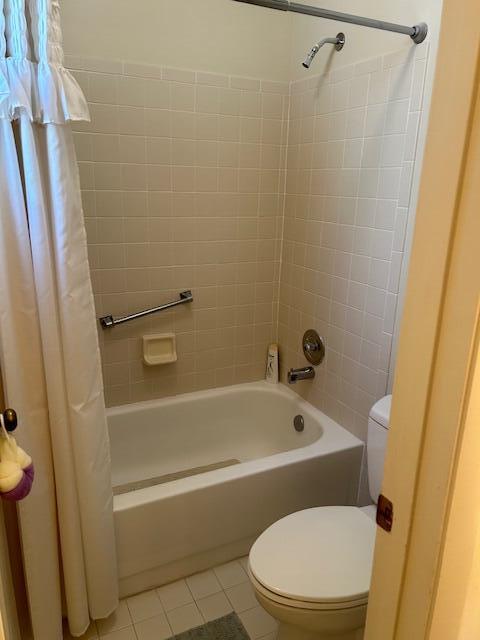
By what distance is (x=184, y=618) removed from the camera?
1.68 m

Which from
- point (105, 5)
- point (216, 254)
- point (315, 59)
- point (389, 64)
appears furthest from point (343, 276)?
point (105, 5)

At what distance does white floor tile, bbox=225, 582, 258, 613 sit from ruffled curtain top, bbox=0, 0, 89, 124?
1.70 m

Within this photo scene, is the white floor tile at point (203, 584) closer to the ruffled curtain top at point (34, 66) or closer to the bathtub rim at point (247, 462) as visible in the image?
the bathtub rim at point (247, 462)

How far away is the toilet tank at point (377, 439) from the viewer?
153 centimetres

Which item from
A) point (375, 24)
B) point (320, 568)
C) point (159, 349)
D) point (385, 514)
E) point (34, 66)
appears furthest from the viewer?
point (159, 349)

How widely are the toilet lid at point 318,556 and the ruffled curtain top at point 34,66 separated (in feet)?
4.39

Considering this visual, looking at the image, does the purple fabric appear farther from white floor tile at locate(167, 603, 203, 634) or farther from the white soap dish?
the white soap dish

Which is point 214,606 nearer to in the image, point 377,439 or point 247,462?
point 247,462

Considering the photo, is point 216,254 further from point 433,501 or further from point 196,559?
point 433,501

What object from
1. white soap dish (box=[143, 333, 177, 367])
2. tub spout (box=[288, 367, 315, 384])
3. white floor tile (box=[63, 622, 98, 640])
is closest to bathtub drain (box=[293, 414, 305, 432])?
tub spout (box=[288, 367, 315, 384])

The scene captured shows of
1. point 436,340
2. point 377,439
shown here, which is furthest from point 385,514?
point 377,439

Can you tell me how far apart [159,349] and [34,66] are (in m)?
1.33

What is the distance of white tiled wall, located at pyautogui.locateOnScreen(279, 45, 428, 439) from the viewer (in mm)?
1680

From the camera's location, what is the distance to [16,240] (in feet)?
4.00
